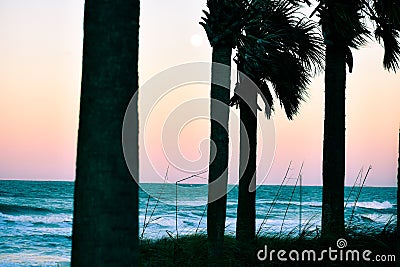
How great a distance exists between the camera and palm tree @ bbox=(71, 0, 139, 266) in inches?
182

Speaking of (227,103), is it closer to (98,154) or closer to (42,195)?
(98,154)

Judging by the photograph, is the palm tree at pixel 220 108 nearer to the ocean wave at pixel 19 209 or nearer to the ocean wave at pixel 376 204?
the ocean wave at pixel 19 209

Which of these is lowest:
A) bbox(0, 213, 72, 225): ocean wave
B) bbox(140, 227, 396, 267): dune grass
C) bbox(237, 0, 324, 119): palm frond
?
bbox(0, 213, 72, 225): ocean wave

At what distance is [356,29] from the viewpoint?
34.8 feet

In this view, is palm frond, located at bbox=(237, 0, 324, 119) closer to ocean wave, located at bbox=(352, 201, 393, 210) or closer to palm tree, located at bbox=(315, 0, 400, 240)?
palm tree, located at bbox=(315, 0, 400, 240)

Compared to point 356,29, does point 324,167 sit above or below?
below

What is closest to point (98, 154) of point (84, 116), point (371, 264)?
point (84, 116)

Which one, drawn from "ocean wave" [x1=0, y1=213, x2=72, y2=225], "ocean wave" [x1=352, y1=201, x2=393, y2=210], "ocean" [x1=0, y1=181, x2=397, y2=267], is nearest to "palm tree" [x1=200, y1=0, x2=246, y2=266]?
"ocean" [x1=0, y1=181, x2=397, y2=267]

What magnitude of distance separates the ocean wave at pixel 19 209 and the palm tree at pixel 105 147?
38.4 m

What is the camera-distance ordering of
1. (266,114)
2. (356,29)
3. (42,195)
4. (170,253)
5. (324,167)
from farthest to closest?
(42,195) < (266,114) < (324,167) < (356,29) < (170,253)

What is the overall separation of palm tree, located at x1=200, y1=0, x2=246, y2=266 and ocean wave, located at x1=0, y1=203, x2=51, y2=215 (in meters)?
34.8

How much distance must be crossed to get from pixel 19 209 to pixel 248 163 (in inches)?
1242

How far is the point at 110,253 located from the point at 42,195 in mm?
52786

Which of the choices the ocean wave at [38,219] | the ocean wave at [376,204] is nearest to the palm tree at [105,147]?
the ocean wave at [38,219]
